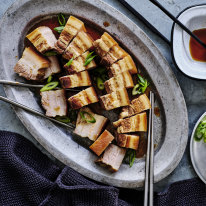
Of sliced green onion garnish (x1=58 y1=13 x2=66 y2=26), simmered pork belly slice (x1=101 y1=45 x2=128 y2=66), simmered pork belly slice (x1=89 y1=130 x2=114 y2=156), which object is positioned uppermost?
sliced green onion garnish (x1=58 y1=13 x2=66 y2=26)

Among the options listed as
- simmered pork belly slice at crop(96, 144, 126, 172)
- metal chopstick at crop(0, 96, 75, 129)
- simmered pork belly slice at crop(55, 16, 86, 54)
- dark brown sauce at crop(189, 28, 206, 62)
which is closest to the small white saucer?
dark brown sauce at crop(189, 28, 206, 62)

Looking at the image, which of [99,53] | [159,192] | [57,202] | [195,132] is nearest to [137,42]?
[99,53]

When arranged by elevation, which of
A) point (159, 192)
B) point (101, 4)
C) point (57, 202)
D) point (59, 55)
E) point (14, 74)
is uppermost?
point (101, 4)

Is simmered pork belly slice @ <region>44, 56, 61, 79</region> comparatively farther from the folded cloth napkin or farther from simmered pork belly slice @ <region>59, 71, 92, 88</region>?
the folded cloth napkin

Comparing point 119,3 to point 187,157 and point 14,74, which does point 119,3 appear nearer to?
point 14,74

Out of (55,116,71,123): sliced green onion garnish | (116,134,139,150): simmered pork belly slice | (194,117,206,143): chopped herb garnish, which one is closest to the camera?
(116,134,139,150): simmered pork belly slice

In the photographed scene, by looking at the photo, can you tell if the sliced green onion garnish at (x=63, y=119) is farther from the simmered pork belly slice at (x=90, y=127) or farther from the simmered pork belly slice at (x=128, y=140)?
the simmered pork belly slice at (x=128, y=140)
